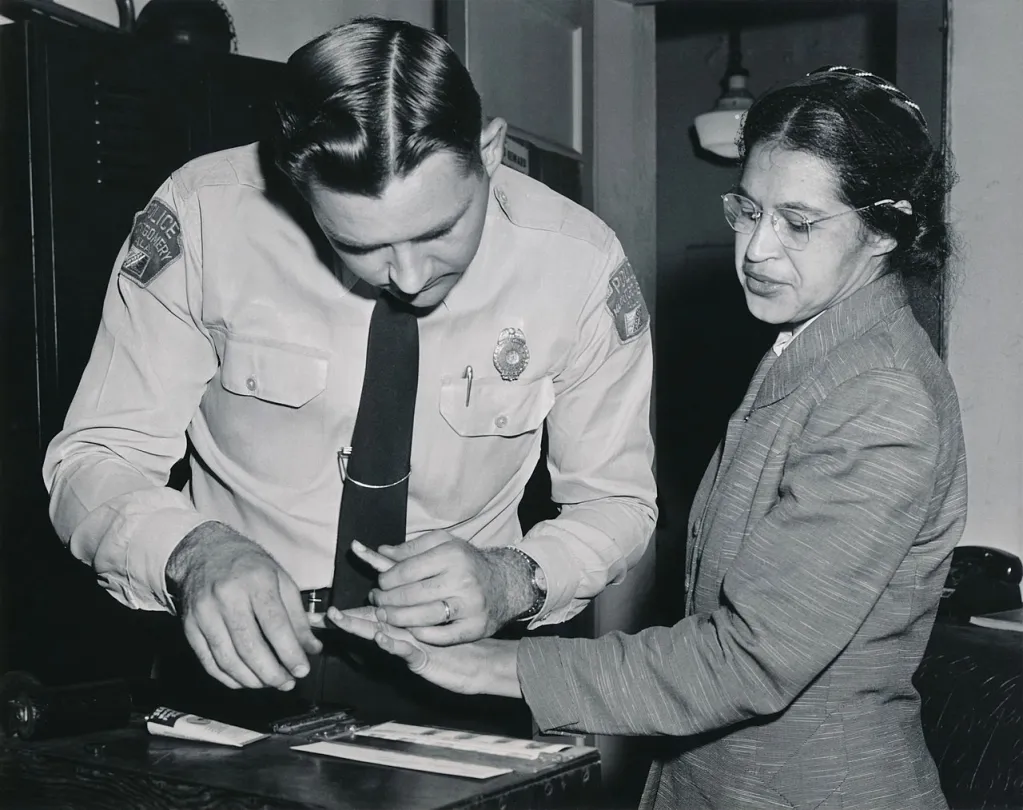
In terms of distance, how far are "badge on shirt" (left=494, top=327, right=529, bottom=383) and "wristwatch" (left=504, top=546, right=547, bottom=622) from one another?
0.35m

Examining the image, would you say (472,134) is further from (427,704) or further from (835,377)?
(427,704)

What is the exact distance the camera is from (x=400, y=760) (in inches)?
48.5

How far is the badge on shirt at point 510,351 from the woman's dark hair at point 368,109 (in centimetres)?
41

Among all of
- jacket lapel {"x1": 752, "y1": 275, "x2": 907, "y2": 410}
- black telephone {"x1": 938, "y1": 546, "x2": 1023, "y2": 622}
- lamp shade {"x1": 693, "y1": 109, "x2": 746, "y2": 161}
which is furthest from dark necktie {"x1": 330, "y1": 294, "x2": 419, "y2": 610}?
lamp shade {"x1": 693, "y1": 109, "x2": 746, "y2": 161}

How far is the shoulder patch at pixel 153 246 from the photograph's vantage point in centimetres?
174

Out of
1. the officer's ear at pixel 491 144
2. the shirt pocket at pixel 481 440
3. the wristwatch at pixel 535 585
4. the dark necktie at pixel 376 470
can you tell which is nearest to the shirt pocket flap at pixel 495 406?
the shirt pocket at pixel 481 440

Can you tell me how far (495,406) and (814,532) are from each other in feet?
2.34

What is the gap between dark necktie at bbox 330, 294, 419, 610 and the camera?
1687mm

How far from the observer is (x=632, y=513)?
1.83 meters

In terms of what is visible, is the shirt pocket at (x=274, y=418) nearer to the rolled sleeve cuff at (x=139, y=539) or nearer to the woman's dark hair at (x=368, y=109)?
the rolled sleeve cuff at (x=139, y=539)

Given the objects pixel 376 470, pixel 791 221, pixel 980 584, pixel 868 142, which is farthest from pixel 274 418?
pixel 980 584

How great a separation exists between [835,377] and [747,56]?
475 cm

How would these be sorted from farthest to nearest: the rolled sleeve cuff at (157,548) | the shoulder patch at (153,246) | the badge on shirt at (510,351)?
the badge on shirt at (510,351) < the shoulder patch at (153,246) < the rolled sleeve cuff at (157,548)

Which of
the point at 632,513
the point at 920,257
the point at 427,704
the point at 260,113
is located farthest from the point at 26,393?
the point at 920,257
